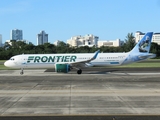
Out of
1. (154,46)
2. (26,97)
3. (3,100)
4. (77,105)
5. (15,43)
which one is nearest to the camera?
(77,105)

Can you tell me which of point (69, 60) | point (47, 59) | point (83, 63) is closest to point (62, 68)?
point (83, 63)

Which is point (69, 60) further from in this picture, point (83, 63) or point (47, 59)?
point (47, 59)

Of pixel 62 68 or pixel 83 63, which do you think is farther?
pixel 83 63

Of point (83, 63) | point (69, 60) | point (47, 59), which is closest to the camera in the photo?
point (83, 63)

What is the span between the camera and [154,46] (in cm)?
12012

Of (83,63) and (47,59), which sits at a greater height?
(47,59)

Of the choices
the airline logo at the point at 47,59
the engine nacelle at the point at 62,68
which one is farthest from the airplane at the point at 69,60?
the engine nacelle at the point at 62,68

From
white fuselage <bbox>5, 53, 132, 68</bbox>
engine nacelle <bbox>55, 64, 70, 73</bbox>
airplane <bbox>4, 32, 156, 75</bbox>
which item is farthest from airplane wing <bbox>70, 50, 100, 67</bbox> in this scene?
engine nacelle <bbox>55, 64, 70, 73</bbox>

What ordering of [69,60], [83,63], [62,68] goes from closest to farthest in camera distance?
[62,68] → [83,63] → [69,60]

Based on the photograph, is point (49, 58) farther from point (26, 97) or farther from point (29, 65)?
point (26, 97)

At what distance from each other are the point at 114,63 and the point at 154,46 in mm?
88618

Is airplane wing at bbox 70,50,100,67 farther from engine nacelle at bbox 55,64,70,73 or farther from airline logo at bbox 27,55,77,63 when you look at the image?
engine nacelle at bbox 55,64,70,73

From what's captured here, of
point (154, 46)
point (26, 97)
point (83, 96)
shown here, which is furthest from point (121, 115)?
point (154, 46)

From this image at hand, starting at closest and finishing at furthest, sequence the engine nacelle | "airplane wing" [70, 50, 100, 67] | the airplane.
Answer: the engine nacelle
"airplane wing" [70, 50, 100, 67]
the airplane
